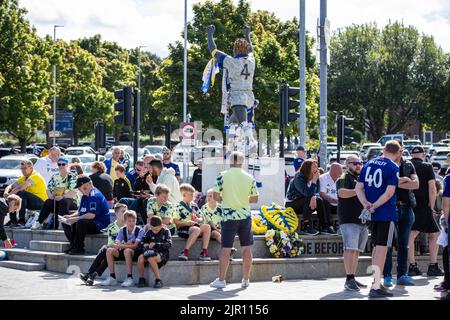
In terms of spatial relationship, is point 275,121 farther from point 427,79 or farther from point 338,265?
point 338,265

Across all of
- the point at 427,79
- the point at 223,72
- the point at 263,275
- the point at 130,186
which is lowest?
the point at 263,275

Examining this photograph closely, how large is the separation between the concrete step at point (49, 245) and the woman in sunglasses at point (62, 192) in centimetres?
→ 62

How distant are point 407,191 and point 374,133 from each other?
64.8 m

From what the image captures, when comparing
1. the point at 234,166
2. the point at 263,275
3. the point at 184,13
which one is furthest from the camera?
the point at 184,13

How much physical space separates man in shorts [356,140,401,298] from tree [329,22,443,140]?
62.0 m

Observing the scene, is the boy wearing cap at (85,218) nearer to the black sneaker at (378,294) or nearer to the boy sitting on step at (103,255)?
the boy sitting on step at (103,255)

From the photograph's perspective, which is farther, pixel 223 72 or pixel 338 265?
pixel 223 72

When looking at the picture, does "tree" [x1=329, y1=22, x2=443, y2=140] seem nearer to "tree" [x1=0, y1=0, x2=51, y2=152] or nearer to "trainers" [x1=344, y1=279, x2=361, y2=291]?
"tree" [x1=0, y1=0, x2=51, y2=152]

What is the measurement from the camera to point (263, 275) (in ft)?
46.2

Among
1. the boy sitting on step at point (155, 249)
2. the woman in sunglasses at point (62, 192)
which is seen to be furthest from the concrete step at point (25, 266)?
the boy sitting on step at point (155, 249)

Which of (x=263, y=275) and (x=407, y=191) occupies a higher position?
(x=407, y=191)

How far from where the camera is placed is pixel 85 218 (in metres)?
14.7
